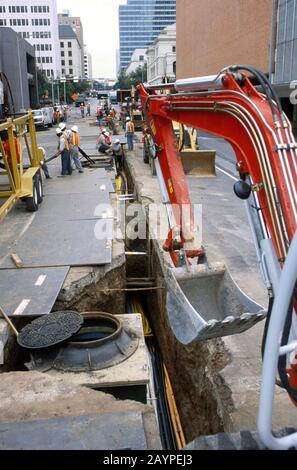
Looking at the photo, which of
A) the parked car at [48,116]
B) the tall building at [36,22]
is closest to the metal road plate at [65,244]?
the parked car at [48,116]

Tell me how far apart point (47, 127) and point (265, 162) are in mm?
36562

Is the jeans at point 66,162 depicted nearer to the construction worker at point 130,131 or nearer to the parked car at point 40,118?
the construction worker at point 130,131

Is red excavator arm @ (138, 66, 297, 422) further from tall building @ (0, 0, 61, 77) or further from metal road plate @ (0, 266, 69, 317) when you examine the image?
tall building @ (0, 0, 61, 77)

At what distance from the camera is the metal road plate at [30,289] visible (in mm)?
6160

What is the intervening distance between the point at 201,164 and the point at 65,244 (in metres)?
9.54

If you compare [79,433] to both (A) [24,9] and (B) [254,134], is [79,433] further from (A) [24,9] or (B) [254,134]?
(A) [24,9]

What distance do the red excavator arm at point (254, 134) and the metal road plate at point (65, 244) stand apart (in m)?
3.06

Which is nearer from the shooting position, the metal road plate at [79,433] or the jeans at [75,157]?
the metal road plate at [79,433]

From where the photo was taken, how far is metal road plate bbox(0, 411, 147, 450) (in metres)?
3.16

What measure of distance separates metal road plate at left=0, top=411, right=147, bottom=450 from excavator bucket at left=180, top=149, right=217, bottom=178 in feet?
45.5

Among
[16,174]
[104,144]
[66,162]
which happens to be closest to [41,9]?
[104,144]

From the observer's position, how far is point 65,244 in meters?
8.56

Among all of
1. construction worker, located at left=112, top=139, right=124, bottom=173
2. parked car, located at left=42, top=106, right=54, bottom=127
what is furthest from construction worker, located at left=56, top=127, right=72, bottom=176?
parked car, located at left=42, top=106, right=54, bottom=127

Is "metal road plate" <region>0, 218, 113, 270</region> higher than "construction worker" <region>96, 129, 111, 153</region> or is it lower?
lower
